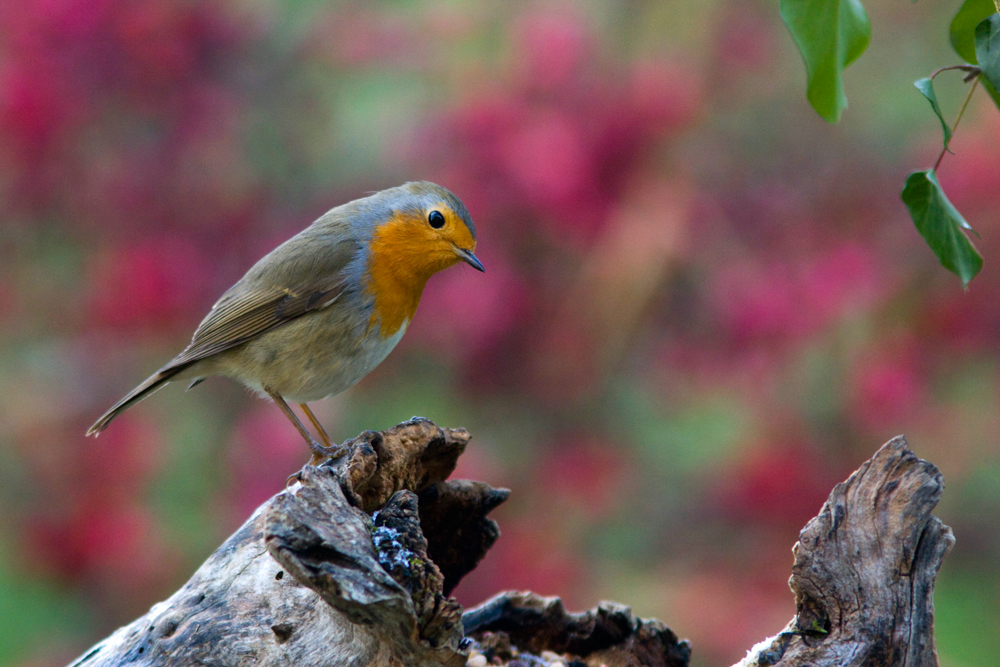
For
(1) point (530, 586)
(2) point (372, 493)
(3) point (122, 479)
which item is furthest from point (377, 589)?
(3) point (122, 479)

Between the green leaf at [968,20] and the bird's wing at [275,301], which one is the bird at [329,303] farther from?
the green leaf at [968,20]

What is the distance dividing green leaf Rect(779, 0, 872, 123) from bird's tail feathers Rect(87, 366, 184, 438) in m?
1.89

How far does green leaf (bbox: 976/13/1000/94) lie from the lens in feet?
3.73

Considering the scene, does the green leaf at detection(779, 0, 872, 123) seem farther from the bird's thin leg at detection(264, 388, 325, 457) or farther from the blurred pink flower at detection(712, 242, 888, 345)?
the blurred pink flower at detection(712, 242, 888, 345)

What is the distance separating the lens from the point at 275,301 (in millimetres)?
A: 2490

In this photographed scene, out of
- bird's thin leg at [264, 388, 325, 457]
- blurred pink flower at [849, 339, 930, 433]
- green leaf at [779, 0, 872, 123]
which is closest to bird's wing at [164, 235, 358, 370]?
bird's thin leg at [264, 388, 325, 457]

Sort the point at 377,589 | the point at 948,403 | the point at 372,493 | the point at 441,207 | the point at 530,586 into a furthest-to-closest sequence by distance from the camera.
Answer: the point at 948,403 → the point at 530,586 → the point at 441,207 → the point at 372,493 → the point at 377,589

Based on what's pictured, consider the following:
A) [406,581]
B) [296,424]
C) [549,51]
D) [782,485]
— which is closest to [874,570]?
[406,581]

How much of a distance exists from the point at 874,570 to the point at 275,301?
165 cm

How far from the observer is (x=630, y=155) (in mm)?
3416

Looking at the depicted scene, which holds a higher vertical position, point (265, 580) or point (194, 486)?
point (194, 486)

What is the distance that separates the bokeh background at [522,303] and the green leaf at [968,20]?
6.60 feet

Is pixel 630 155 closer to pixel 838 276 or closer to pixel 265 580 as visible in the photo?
pixel 838 276

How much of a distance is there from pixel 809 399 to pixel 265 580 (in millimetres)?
A: 2552
